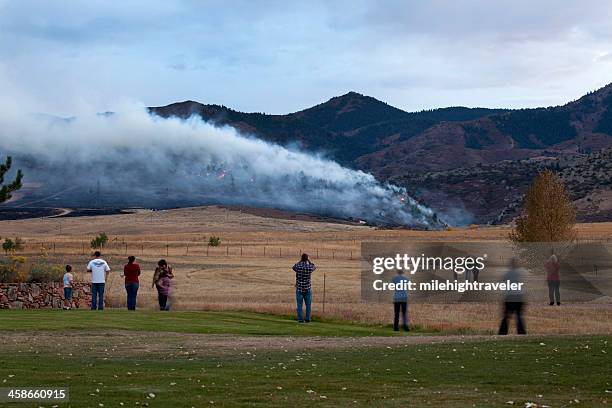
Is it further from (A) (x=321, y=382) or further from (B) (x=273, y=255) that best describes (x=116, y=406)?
(B) (x=273, y=255)

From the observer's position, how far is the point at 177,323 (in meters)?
Answer: 27.4

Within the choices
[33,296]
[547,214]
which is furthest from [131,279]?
[547,214]

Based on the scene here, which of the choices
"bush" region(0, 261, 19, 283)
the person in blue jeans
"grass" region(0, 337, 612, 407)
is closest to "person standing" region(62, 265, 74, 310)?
"bush" region(0, 261, 19, 283)

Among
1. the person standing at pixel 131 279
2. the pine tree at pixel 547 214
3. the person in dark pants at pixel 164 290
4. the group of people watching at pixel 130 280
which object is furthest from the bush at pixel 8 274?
the pine tree at pixel 547 214

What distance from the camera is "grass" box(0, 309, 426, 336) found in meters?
25.9

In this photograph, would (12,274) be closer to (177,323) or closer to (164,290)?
(164,290)

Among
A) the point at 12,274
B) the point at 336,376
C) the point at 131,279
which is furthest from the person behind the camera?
the point at 12,274

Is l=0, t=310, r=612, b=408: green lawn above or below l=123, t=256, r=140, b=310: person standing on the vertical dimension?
below

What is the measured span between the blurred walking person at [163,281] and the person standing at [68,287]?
3.24 meters

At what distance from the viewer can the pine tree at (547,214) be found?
61094 millimetres

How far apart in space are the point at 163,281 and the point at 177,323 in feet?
18.0

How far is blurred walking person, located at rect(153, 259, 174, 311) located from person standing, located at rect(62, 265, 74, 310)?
10.6ft

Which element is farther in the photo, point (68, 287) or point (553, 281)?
point (553, 281)

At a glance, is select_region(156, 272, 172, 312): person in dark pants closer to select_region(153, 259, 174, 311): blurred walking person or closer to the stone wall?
select_region(153, 259, 174, 311): blurred walking person
